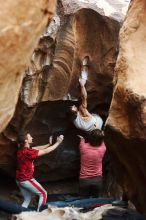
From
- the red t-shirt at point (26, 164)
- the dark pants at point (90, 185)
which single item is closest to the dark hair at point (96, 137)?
the dark pants at point (90, 185)

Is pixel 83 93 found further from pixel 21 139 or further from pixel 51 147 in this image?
pixel 21 139

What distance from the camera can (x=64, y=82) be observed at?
8.27 meters

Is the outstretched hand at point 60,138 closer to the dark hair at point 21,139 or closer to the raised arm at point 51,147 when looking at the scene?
the raised arm at point 51,147

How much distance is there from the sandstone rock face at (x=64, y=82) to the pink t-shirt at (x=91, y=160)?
32.6 inches

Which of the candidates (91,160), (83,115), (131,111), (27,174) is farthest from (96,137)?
(131,111)

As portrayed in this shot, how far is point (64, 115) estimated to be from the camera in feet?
28.5

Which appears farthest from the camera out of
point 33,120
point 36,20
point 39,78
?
point 33,120

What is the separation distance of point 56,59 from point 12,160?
147 cm

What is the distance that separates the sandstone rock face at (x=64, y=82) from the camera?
788 cm

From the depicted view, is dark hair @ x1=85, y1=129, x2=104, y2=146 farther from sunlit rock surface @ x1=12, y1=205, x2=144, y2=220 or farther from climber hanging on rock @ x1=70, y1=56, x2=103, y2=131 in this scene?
sunlit rock surface @ x1=12, y1=205, x2=144, y2=220

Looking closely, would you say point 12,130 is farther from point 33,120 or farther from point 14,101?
point 14,101

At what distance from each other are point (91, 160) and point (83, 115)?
80 centimetres

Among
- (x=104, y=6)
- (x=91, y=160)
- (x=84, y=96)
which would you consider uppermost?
(x=104, y=6)

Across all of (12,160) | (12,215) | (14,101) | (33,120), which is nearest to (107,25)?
(33,120)
